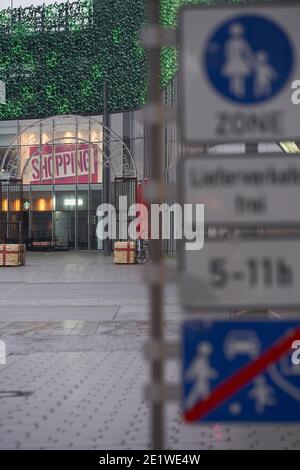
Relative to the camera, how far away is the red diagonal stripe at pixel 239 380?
353 cm

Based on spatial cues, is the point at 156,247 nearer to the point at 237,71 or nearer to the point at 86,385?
the point at 237,71

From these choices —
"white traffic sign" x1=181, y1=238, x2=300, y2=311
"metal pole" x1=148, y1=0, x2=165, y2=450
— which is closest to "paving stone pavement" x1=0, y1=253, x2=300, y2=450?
"metal pole" x1=148, y1=0, x2=165, y2=450

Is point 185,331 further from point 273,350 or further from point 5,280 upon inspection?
point 5,280

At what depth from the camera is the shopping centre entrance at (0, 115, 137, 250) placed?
48.6 metres

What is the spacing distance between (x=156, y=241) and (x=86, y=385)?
5.19 m

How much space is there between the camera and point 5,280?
82.0 ft

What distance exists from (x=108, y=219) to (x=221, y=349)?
43431 mm

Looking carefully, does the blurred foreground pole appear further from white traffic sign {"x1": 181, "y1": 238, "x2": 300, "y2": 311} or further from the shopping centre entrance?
the shopping centre entrance

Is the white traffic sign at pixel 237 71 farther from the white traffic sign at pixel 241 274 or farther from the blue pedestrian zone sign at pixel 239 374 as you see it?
the blue pedestrian zone sign at pixel 239 374

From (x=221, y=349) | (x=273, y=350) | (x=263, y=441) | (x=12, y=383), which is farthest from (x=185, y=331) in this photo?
(x=12, y=383)

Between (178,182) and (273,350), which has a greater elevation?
(178,182)

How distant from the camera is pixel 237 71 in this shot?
3475 mm

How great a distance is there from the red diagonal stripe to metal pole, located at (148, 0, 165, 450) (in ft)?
0.51

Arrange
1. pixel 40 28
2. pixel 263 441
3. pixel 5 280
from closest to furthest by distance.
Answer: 1. pixel 263 441
2. pixel 5 280
3. pixel 40 28
